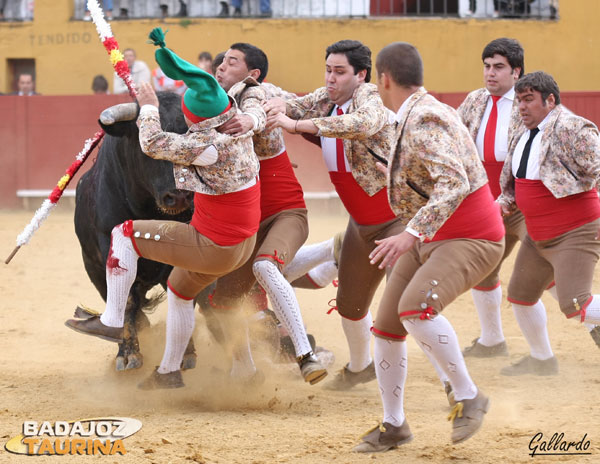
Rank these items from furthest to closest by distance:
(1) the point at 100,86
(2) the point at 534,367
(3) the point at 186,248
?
(1) the point at 100,86 < (2) the point at 534,367 < (3) the point at 186,248

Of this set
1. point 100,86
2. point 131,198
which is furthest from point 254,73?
point 100,86

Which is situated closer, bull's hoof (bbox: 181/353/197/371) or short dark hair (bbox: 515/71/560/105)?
short dark hair (bbox: 515/71/560/105)

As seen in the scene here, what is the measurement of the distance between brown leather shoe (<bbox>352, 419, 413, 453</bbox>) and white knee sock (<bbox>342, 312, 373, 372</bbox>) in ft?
3.78

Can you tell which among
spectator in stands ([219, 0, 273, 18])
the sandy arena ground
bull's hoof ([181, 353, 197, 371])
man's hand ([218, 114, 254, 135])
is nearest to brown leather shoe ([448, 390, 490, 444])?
the sandy arena ground

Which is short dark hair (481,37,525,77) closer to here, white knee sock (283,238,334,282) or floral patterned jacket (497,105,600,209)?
floral patterned jacket (497,105,600,209)

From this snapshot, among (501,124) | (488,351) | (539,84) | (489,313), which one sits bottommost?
(488,351)

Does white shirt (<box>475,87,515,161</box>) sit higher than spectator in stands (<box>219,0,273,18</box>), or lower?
lower

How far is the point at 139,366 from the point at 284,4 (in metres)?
8.81

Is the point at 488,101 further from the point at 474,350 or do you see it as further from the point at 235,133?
the point at 235,133

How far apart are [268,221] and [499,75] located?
1.66m

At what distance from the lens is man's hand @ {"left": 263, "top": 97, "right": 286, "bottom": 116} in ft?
14.3

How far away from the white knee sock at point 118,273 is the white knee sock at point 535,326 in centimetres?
207

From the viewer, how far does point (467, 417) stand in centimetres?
358

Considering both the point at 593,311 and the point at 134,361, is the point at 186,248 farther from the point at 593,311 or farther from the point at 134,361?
the point at 593,311
